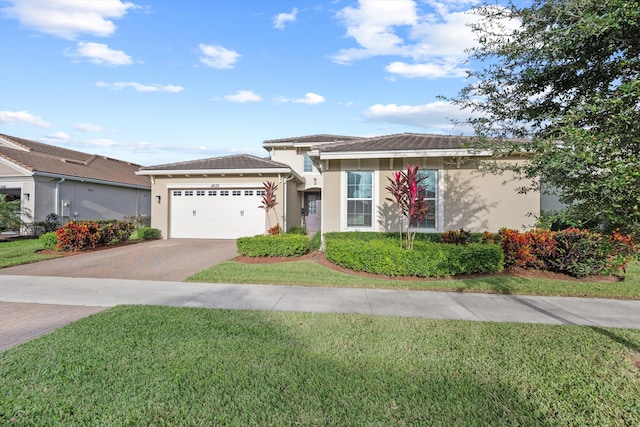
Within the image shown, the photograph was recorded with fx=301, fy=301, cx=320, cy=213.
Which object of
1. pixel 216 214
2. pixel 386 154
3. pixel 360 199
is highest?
pixel 386 154

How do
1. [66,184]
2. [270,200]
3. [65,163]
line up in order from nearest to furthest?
[270,200] → [66,184] → [65,163]

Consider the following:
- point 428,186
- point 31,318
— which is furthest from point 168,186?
point 428,186

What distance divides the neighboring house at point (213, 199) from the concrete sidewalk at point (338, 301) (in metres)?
8.01

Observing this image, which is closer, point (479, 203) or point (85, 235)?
point (479, 203)

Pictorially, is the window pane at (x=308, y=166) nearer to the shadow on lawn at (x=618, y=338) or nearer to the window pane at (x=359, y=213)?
the window pane at (x=359, y=213)

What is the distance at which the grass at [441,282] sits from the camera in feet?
20.2

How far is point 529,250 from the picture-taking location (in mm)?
7523

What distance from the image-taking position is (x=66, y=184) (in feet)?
53.0

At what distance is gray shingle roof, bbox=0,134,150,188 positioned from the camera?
603 inches

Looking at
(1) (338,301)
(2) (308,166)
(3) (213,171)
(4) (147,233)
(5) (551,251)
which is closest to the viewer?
(1) (338,301)

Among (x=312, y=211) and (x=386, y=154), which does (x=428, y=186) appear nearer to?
(x=386, y=154)

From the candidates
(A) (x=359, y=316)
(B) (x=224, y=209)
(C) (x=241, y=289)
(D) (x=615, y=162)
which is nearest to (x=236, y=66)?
(B) (x=224, y=209)

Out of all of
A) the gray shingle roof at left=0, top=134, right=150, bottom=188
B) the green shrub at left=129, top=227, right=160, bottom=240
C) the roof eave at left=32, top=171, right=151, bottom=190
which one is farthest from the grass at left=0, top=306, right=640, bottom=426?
the gray shingle roof at left=0, top=134, right=150, bottom=188

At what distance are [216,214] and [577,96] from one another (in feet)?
46.3
